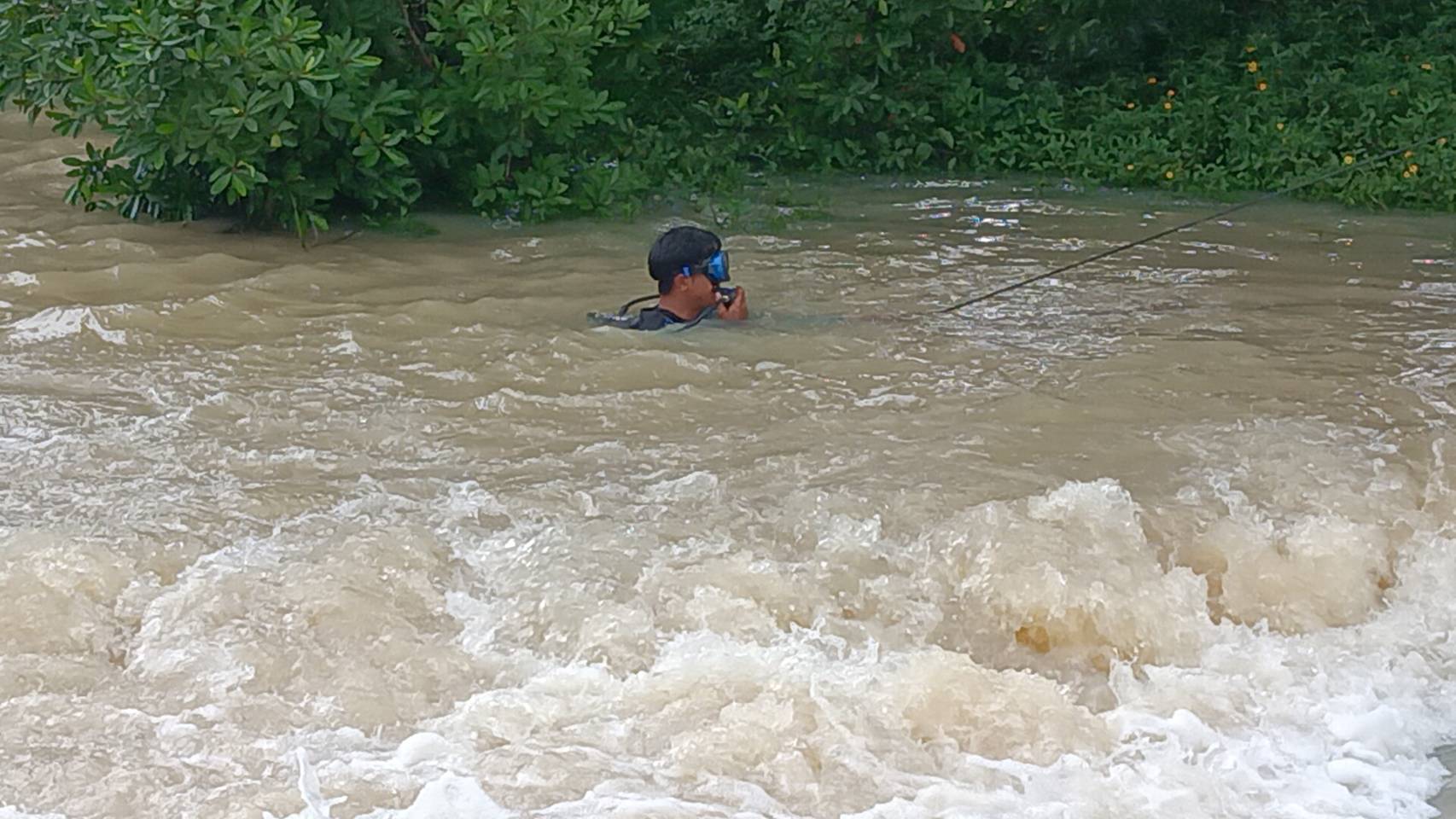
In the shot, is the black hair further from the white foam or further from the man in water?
the white foam

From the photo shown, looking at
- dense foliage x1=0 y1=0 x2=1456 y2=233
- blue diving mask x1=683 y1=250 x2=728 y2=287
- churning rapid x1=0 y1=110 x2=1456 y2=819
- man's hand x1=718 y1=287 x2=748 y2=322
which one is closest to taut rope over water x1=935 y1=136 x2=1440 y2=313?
churning rapid x1=0 y1=110 x2=1456 y2=819

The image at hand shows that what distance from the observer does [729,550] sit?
4.70 metres

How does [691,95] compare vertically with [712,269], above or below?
above

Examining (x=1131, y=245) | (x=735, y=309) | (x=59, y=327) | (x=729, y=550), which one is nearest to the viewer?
(x=729, y=550)

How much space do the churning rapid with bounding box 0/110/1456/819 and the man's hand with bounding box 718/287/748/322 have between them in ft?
0.45

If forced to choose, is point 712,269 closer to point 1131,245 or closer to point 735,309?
point 735,309

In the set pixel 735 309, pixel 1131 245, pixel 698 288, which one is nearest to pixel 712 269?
pixel 698 288

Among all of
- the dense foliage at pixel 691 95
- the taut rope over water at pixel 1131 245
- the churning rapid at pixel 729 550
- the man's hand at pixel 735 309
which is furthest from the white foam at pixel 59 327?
the taut rope over water at pixel 1131 245

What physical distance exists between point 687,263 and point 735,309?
11.0 inches

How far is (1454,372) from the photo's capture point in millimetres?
6137

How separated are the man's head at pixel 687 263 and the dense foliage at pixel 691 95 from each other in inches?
80.1

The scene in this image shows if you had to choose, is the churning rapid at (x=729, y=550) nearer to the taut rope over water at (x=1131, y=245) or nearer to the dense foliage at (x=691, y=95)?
the taut rope over water at (x=1131, y=245)

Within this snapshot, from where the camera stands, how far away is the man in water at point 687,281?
22.1ft

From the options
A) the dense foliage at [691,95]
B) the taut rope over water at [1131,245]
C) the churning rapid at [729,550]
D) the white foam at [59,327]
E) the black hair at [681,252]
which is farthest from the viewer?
the dense foliage at [691,95]
